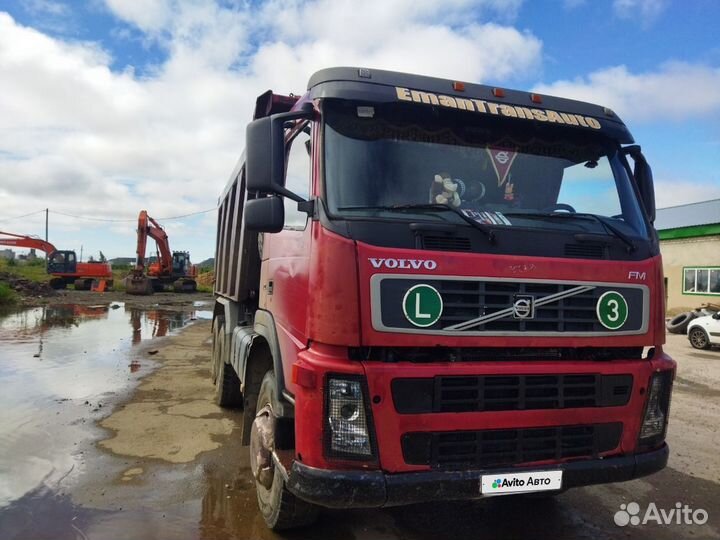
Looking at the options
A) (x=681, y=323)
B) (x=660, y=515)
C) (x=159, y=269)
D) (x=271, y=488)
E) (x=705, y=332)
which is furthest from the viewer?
(x=159, y=269)

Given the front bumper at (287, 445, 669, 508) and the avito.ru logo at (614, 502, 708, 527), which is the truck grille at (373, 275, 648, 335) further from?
the avito.ru logo at (614, 502, 708, 527)

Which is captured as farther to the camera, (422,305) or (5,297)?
(5,297)

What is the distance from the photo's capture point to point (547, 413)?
9.67ft

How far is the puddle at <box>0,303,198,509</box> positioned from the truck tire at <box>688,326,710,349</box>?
511 inches

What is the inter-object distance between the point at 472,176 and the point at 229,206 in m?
4.49

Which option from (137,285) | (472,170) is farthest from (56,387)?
A: (137,285)

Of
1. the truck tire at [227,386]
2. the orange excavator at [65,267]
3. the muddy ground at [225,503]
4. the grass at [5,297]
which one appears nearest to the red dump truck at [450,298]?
the muddy ground at [225,503]

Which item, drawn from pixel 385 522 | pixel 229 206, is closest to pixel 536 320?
pixel 385 522

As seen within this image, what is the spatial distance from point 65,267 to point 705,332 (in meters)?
33.5

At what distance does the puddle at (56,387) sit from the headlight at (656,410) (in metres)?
4.39

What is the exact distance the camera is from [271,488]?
136 inches

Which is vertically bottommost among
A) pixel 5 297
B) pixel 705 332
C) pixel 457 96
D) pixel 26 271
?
pixel 5 297

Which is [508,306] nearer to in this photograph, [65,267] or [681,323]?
[681,323]

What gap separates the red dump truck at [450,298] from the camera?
2727mm
